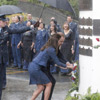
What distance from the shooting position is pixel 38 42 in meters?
13.6

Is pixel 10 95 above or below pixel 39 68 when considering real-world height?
below

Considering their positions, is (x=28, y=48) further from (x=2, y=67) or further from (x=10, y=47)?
(x=2, y=67)

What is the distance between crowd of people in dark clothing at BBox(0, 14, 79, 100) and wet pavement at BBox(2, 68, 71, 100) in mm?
813

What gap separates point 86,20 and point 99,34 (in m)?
0.43

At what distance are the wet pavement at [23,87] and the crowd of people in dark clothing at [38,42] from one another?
32.0 inches

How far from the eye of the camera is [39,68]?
792 centimetres

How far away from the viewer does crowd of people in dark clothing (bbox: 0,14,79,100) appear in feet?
42.9

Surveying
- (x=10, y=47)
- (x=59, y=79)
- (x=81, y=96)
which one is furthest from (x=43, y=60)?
(x=10, y=47)

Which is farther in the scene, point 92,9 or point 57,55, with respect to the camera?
point 57,55

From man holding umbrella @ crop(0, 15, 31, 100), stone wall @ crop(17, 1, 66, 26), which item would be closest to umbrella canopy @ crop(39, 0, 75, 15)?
man holding umbrella @ crop(0, 15, 31, 100)

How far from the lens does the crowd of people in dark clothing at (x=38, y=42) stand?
515 inches

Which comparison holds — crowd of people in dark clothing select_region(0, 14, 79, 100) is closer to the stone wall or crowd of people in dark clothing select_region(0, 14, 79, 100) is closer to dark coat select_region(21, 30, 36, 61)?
dark coat select_region(21, 30, 36, 61)

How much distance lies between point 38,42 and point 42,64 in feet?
19.0

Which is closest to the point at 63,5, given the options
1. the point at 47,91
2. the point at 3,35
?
the point at 3,35
